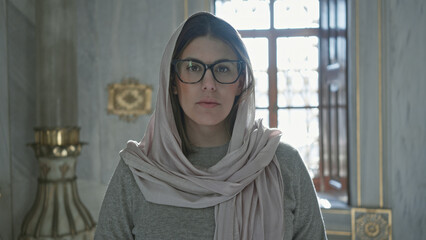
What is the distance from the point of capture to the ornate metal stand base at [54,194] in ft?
8.84

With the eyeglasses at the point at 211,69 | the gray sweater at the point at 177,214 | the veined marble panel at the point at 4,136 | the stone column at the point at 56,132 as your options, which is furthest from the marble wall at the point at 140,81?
the eyeglasses at the point at 211,69

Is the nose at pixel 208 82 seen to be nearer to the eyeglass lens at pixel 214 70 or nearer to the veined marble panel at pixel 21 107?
the eyeglass lens at pixel 214 70

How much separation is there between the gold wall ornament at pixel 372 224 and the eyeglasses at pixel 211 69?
7.83 ft

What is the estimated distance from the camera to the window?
3250 mm

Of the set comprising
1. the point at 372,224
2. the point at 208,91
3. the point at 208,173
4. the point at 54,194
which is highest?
the point at 208,91

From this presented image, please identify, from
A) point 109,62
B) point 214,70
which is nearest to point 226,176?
point 214,70

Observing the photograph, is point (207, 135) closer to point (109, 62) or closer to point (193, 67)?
point (193, 67)

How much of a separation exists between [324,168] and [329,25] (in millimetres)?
1208

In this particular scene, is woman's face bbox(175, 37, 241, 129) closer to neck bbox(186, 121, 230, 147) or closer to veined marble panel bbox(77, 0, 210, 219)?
neck bbox(186, 121, 230, 147)

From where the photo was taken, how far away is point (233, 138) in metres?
1.16

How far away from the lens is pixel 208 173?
3.72 feet

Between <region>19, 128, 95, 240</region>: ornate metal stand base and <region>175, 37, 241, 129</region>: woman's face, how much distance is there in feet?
6.17

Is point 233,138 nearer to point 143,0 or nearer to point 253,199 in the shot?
point 253,199

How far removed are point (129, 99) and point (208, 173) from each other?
240 centimetres
